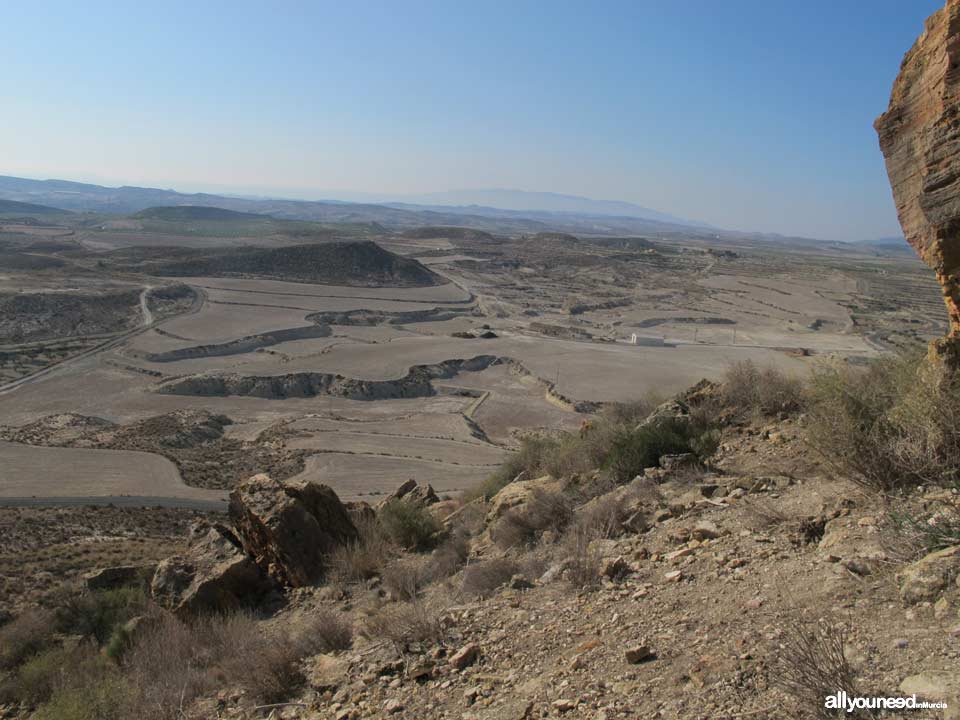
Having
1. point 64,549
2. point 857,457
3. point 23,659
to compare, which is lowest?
point 64,549

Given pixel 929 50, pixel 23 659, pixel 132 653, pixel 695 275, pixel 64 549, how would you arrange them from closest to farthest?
pixel 929 50, pixel 132 653, pixel 23 659, pixel 64 549, pixel 695 275

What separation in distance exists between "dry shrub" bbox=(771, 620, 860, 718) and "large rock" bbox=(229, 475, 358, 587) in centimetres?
750

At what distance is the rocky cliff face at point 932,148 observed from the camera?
21.2 ft

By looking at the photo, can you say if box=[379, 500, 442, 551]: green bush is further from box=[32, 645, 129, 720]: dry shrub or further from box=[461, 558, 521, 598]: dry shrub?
box=[32, 645, 129, 720]: dry shrub

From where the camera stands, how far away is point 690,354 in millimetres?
50281

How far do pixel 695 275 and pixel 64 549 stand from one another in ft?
367

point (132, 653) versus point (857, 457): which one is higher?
point (857, 457)

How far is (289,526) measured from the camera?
34.1 ft

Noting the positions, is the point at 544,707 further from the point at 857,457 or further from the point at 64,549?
the point at 64,549

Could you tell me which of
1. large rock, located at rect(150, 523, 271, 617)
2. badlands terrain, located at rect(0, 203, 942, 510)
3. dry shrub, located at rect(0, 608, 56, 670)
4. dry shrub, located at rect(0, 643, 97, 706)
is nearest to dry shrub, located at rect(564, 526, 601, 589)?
badlands terrain, located at rect(0, 203, 942, 510)

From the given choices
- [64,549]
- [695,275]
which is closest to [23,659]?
[64,549]

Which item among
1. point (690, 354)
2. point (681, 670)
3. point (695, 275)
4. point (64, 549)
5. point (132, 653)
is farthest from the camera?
point (695, 275)

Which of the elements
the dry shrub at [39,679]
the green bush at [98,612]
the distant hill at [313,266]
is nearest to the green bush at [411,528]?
the green bush at [98,612]

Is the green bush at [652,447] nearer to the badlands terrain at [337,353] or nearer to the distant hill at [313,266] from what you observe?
the badlands terrain at [337,353]
